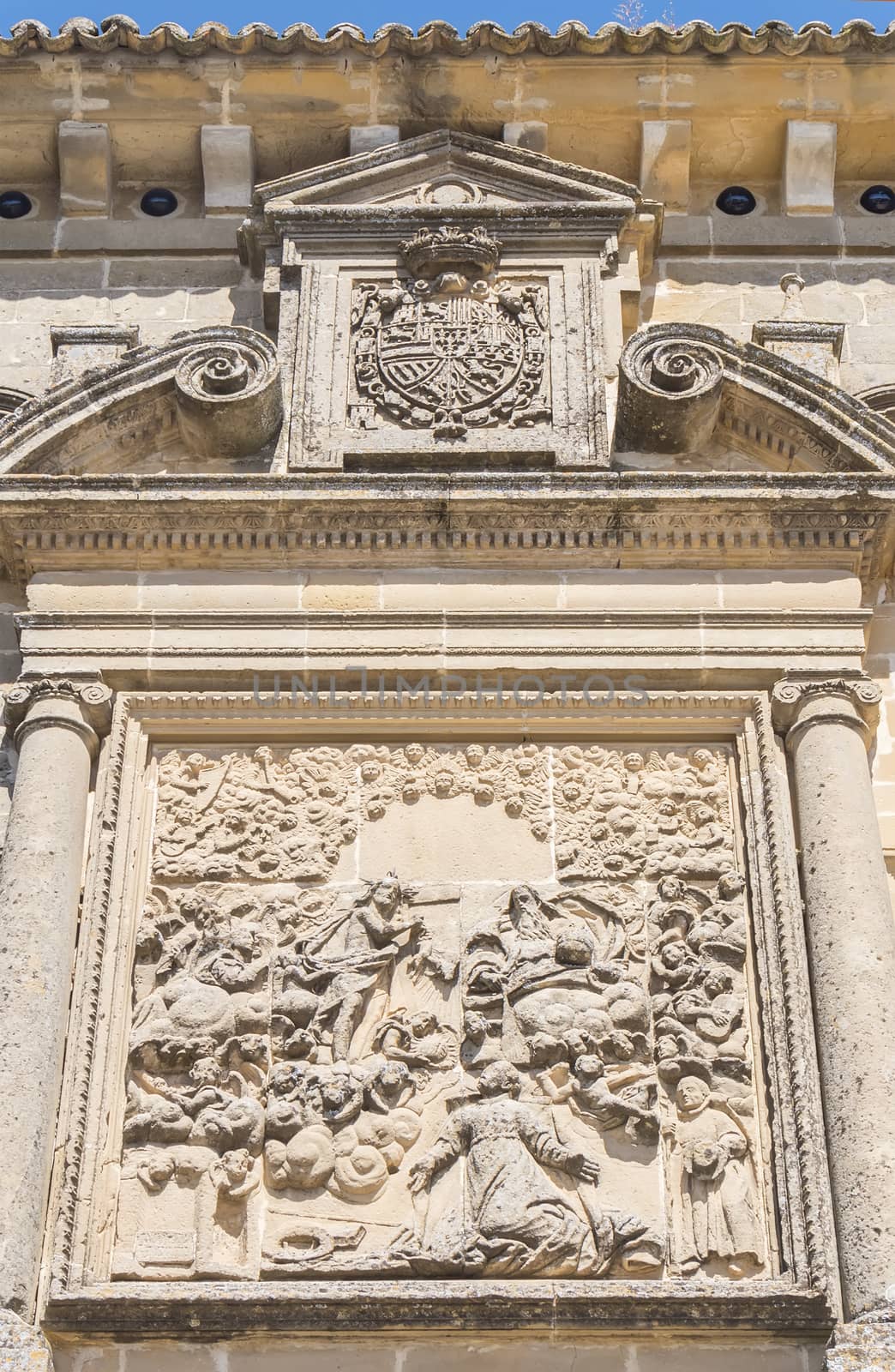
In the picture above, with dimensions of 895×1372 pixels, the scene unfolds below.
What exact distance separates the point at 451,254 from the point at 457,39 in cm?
103

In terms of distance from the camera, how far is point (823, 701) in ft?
27.4

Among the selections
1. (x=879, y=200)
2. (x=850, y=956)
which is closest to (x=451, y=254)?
(x=879, y=200)

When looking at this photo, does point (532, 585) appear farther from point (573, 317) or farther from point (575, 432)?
point (573, 317)

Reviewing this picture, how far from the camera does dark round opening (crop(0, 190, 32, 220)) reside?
34.1 feet

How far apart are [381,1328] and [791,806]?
7.63 feet

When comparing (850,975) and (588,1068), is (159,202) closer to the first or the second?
(588,1068)

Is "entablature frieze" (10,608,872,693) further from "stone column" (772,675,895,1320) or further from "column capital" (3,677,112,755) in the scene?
"stone column" (772,675,895,1320)

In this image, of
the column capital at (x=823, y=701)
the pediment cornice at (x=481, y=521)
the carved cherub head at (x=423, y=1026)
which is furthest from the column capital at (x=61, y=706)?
the column capital at (x=823, y=701)

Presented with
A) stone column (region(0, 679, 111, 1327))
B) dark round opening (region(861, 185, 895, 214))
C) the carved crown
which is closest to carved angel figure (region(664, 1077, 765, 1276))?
stone column (region(0, 679, 111, 1327))

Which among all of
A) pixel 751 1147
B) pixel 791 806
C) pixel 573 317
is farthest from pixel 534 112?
pixel 751 1147

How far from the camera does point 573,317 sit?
31.3ft

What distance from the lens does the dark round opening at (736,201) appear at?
407 inches

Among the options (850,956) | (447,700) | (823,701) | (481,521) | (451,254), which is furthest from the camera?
(451,254)

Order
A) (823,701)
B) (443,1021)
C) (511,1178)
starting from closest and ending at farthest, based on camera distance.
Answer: (511,1178), (443,1021), (823,701)
